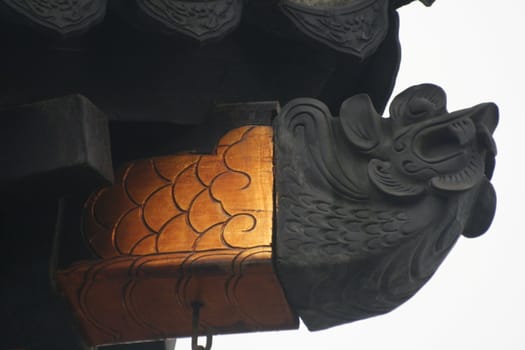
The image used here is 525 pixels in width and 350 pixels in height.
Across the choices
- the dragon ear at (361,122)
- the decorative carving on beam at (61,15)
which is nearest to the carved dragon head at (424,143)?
the dragon ear at (361,122)

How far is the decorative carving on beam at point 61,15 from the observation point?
3.79m

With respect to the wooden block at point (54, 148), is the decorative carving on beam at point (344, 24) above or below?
above

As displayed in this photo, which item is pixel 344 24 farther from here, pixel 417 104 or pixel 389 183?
pixel 389 183

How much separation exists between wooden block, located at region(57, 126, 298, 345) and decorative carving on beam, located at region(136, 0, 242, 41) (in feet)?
1.67

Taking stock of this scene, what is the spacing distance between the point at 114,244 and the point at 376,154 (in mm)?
665

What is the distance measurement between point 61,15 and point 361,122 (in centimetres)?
81

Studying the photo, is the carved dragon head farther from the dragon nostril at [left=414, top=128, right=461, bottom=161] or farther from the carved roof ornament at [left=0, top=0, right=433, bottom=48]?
the carved roof ornament at [left=0, top=0, right=433, bottom=48]

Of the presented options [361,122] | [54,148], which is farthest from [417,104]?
[54,148]

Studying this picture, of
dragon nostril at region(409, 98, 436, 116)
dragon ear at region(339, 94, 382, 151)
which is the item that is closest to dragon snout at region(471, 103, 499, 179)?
dragon nostril at region(409, 98, 436, 116)

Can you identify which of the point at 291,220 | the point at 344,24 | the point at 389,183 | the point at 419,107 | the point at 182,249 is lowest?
the point at 182,249

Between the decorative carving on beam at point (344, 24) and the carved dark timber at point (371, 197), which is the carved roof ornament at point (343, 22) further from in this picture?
the carved dark timber at point (371, 197)

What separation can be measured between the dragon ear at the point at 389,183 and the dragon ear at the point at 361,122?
6 cm

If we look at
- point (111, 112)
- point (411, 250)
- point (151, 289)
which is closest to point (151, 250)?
point (151, 289)

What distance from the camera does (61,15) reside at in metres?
3.80
